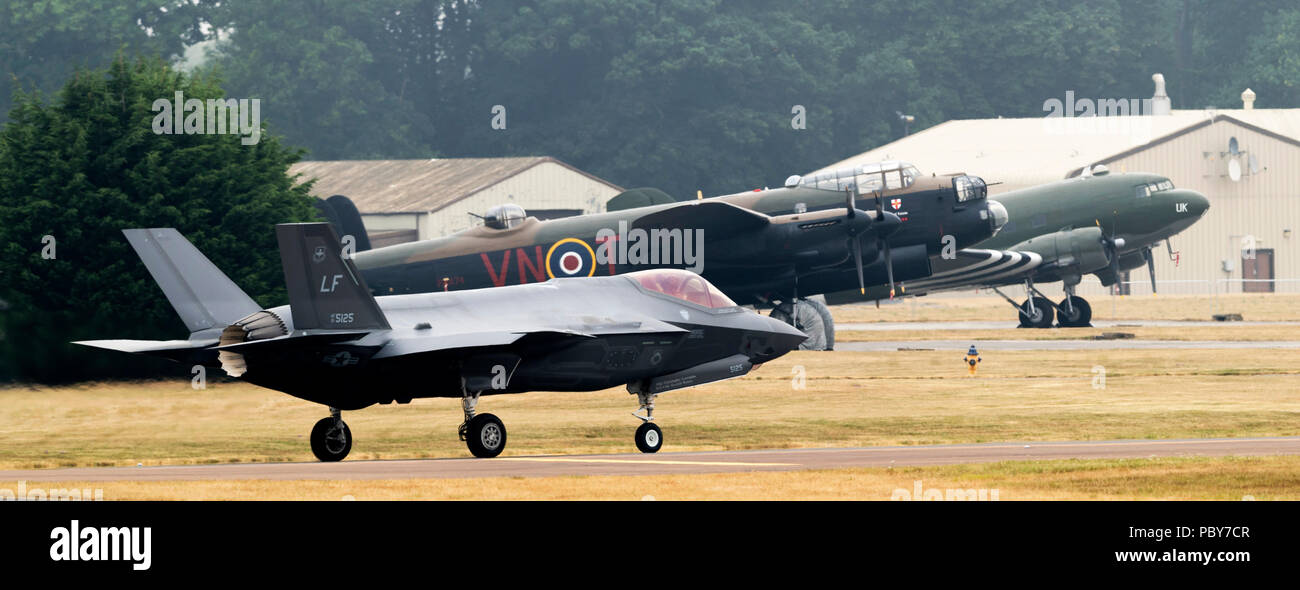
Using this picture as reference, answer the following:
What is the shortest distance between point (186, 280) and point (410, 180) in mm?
68168

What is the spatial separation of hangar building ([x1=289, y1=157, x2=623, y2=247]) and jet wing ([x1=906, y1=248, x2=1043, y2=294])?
35164mm

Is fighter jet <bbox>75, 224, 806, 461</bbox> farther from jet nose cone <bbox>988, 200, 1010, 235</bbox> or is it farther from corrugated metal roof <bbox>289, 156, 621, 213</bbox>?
corrugated metal roof <bbox>289, 156, 621, 213</bbox>

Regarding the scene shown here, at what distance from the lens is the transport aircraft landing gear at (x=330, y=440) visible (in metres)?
23.5

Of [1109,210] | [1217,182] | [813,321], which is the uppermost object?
[1217,182]

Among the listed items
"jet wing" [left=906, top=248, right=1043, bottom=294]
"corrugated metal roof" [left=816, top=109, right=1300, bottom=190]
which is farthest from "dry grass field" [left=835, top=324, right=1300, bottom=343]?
"corrugated metal roof" [left=816, top=109, right=1300, bottom=190]

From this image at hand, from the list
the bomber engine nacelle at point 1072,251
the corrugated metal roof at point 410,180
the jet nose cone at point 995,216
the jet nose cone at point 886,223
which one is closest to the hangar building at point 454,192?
the corrugated metal roof at point 410,180

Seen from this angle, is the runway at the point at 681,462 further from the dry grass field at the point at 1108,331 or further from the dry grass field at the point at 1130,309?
the dry grass field at the point at 1130,309

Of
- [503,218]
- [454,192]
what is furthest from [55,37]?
[503,218]

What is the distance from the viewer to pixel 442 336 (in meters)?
22.9

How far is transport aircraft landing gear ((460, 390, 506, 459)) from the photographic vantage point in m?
23.5

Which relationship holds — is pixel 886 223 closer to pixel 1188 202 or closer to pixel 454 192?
pixel 1188 202

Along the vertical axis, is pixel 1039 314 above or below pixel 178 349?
above
